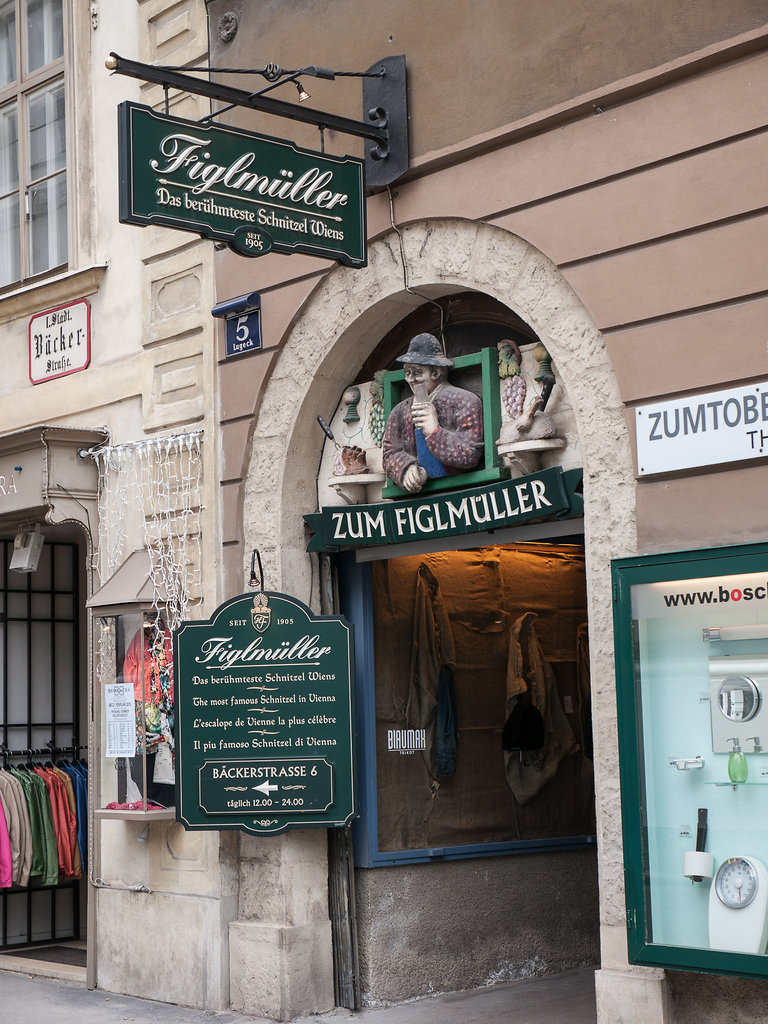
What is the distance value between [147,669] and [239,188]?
337cm

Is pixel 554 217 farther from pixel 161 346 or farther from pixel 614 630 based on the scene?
pixel 161 346

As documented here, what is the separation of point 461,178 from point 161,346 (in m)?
2.69

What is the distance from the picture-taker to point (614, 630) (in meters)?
6.27

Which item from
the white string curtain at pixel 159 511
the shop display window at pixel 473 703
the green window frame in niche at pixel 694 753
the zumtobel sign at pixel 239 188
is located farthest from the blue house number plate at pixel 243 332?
the green window frame in niche at pixel 694 753

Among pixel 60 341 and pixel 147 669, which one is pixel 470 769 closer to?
Answer: pixel 147 669

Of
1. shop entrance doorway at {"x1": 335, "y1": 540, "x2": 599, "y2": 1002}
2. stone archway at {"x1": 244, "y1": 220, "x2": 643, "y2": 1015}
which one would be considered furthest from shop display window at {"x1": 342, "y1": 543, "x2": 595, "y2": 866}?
stone archway at {"x1": 244, "y1": 220, "x2": 643, "y2": 1015}

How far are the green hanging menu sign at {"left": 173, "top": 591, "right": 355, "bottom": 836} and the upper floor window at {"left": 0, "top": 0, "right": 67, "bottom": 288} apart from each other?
384 centimetres

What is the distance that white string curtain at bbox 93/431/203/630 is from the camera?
8.66m

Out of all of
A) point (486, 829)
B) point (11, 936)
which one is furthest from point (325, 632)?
point (11, 936)

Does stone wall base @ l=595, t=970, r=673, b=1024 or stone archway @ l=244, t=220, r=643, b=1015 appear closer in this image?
stone wall base @ l=595, t=970, r=673, b=1024

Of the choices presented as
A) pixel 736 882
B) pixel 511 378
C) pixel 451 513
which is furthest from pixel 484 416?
pixel 736 882

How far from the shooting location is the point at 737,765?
5883mm

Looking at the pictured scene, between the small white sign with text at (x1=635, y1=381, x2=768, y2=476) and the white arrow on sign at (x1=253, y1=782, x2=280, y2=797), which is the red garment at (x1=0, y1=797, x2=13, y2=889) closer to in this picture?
the white arrow on sign at (x1=253, y1=782, x2=280, y2=797)

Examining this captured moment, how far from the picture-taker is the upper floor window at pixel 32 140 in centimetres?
1037
